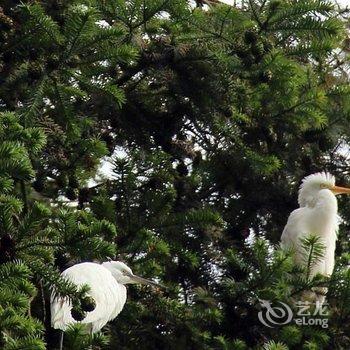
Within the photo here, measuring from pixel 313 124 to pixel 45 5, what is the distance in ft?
5.13

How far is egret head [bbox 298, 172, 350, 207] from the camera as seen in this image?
6.23 meters

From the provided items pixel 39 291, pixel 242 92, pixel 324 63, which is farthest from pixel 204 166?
pixel 39 291

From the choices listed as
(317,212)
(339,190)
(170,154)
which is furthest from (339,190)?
(170,154)

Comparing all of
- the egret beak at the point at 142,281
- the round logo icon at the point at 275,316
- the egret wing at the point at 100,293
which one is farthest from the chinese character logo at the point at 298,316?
the egret wing at the point at 100,293

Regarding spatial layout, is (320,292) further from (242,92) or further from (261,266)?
(242,92)

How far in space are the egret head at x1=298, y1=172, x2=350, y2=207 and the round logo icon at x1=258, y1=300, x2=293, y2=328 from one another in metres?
1.74

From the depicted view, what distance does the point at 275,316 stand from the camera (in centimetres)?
456

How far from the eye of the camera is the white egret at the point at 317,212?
6.17 metres

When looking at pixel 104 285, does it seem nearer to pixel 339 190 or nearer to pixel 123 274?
pixel 123 274

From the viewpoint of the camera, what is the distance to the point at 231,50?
531 centimetres

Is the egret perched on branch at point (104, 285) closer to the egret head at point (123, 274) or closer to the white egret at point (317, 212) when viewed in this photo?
the egret head at point (123, 274)

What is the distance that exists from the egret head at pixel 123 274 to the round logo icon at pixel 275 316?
683 millimetres

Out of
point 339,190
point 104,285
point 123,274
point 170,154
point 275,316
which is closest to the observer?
point 275,316

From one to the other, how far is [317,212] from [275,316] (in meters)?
1.93
